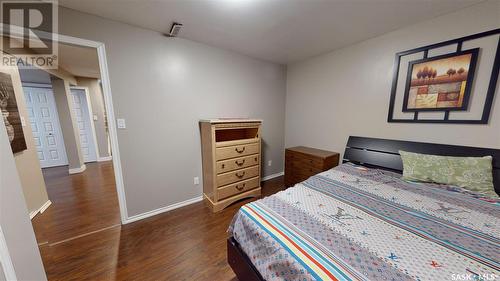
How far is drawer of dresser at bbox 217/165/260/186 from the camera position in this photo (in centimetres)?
231

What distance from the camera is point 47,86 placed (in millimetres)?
4070

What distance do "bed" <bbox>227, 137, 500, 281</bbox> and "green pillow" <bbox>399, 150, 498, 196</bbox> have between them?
90 millimetres

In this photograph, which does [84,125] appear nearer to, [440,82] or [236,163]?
[236,163]

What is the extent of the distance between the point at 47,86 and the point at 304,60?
592 centimetres

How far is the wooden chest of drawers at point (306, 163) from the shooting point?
249 centimetres

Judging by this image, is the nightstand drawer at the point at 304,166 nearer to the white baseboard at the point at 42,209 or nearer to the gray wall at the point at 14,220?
the gray wall at the point at 14,220

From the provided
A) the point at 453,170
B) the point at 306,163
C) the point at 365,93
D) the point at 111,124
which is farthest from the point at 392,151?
the point at 111,124

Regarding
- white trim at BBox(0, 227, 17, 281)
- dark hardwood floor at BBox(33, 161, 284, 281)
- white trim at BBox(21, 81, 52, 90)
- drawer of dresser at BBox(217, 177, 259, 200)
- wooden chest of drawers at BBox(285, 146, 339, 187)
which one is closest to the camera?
white trim at BBox(0, 227, 17, 281)

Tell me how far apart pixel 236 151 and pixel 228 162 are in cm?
19

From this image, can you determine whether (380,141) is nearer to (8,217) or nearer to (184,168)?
(184,168)

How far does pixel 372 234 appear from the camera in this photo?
37.9 inches

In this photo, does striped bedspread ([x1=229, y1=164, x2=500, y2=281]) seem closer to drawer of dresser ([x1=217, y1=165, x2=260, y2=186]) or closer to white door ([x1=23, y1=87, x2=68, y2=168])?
drawer of dresser ([x1=217, y1=165, x2=260, y2=186])

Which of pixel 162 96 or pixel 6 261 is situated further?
pixel 162 96

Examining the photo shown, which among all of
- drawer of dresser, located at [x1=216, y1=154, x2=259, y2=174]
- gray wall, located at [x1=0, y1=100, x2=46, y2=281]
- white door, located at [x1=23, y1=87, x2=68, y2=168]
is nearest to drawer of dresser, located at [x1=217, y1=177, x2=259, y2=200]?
drawer of dresser, located at [x1=216, y1=154, x2=259, y2=174]
